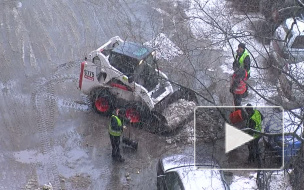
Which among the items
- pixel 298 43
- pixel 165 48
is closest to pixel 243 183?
pixel 298 43

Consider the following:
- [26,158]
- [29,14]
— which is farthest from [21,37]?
[26,158]

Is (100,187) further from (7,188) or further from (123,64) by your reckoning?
(123,64)

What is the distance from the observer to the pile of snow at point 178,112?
14305 mm

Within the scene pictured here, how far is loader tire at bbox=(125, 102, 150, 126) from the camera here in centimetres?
1445

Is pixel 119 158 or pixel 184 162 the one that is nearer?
pixel 184 162

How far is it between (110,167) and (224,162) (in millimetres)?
2702

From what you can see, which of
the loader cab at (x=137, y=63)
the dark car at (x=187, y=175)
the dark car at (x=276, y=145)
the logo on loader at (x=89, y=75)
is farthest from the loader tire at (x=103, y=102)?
the dark car at (x=276, y=145)

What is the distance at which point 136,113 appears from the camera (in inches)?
575

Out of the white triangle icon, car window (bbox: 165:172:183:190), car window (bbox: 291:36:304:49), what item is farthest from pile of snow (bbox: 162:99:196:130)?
car window (bbox: 291:36:304:49)

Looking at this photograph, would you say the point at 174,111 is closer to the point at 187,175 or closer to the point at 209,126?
the point at 209,126

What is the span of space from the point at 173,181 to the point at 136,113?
3.50 m

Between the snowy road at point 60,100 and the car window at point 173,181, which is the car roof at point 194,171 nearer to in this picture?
the car window at point 173,181
